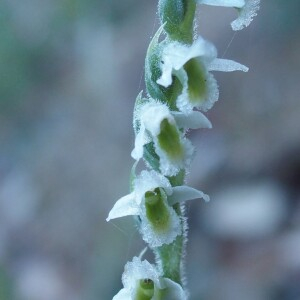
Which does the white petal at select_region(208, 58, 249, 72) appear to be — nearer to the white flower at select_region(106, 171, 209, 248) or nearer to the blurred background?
the white flower at select_region(106, 171, 209, 248)

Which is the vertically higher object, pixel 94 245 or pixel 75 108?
pixel 75 108

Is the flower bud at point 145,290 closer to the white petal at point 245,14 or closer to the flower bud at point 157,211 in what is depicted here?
the flower bud at point 157,211

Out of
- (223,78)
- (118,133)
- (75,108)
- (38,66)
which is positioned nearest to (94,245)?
(118,133)

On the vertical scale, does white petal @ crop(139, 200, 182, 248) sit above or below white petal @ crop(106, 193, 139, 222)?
below

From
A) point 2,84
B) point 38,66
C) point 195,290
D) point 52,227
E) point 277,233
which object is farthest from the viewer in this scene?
point 38,66

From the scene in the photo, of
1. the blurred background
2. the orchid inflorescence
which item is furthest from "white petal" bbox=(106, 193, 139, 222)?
the blurred background

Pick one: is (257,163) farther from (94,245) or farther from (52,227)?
(52,227)
